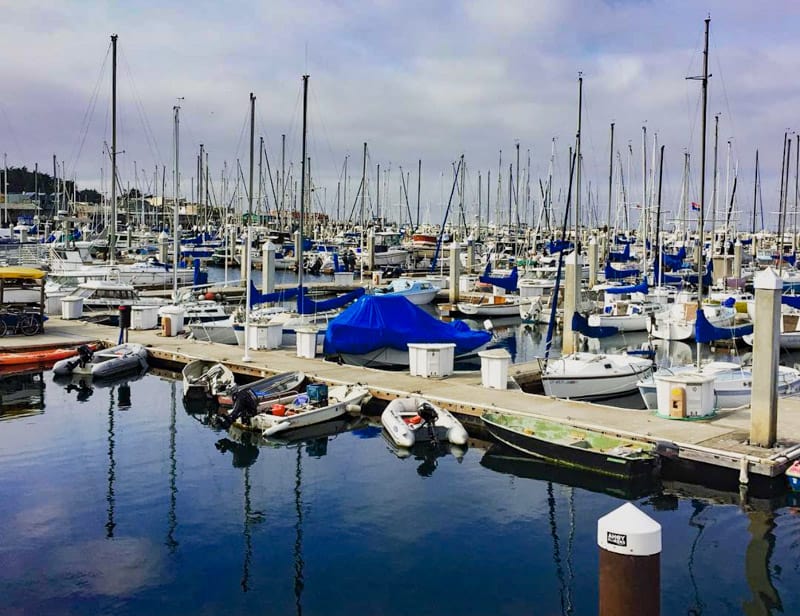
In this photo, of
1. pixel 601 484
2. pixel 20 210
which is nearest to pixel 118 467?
pixel 601 484

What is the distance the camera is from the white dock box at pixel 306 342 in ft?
100

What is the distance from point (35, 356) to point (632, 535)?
98.8 ft

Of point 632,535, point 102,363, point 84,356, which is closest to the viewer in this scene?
point 632,535

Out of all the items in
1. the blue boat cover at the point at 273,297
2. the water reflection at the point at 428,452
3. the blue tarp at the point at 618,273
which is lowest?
the water reflection at the point at 428,452

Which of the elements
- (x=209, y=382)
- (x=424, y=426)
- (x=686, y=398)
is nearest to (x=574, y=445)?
(x=686, y=398)

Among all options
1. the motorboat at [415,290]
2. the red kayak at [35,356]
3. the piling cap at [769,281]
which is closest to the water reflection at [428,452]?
the piling cap at [769,281]

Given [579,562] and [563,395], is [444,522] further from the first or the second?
[563,395]

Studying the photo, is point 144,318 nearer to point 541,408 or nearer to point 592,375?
point 592,375

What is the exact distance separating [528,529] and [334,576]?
4152 millimetres

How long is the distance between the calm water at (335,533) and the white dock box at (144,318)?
1674 centimetres

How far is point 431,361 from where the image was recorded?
27.0 m

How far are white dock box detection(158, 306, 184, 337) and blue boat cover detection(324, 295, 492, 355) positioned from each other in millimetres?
9680

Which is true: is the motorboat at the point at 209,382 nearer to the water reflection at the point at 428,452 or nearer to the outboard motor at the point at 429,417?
the water reflection at the point at 428,452

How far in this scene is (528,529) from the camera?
15602mm
